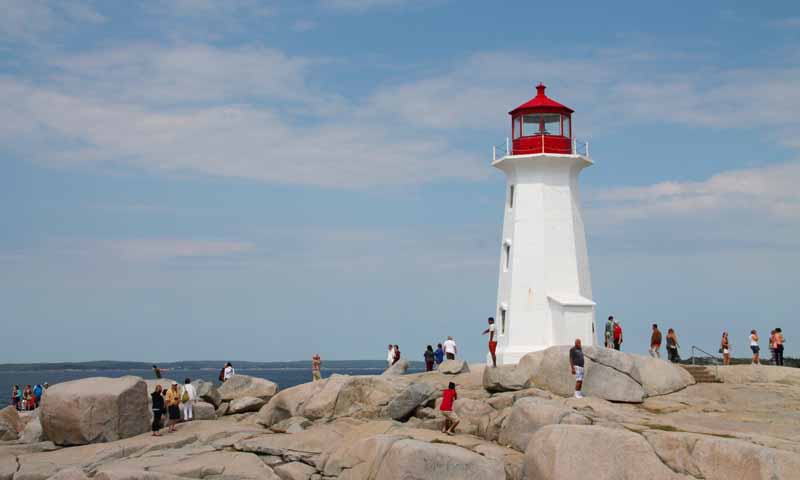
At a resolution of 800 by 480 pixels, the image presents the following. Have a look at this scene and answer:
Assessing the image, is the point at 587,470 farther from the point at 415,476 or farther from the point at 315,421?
the point at 315,421

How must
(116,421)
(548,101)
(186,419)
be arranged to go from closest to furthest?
(116,421) < (186,419) < (548,101)

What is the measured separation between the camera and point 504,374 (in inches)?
1076

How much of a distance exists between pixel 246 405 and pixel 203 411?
1.42 m

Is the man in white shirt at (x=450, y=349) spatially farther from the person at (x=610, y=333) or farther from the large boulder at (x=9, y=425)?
the large boulder at (x=9, y=425)

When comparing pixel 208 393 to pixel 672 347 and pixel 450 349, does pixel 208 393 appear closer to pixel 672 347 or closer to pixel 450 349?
pixel 450 349

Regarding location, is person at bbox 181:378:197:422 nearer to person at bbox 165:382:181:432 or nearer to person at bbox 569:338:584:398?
person at bbox 165:382:181:432

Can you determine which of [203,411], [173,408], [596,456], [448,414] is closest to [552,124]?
[448,414]

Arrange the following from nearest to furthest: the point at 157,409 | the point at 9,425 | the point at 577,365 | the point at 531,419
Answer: the point at 531,419, the point at 157,409, the point at 577,365, the point at 9,425

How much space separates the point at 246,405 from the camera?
28.4 metres

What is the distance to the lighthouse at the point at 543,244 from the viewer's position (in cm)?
3209

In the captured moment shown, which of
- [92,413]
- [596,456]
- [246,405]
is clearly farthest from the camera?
[246,405]

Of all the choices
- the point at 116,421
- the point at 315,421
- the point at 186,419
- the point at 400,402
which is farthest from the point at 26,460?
the point at 400,402

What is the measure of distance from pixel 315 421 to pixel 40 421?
761 centimetres

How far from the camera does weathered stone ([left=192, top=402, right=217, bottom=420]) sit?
2733 centimetres
